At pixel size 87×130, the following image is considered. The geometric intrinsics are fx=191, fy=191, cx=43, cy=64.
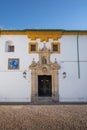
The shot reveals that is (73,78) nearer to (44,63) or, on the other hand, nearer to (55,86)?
(55,86)

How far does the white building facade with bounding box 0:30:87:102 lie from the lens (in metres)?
17.1

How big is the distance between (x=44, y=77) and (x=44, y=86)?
0.85 m

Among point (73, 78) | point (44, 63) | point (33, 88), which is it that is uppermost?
point (44, 63)

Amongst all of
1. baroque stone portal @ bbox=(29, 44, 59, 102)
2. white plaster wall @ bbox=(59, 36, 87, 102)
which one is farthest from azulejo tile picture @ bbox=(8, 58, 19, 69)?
white plaster wall @ bbox=(59, 36, 87, 102)

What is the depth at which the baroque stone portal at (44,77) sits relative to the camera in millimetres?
17188

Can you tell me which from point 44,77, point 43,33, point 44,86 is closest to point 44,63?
point 44,77

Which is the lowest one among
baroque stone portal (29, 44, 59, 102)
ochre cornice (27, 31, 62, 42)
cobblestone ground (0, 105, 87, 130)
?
cobblestone ground (0, 105, 87, 130)

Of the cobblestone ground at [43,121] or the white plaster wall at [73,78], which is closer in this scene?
the cobblestone ground at [43,121]

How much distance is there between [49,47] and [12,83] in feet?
15.5

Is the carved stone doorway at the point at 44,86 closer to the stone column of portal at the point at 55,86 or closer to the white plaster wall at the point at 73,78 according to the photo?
the stone column of portal at the point at 55,86

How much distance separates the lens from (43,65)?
17594 millimetres

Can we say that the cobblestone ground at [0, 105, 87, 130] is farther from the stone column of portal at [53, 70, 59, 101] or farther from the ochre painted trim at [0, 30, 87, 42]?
the ochre painted trim at [0, 30, 87, 42]

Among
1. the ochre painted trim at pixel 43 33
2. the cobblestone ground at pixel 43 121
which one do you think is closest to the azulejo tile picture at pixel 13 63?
the ochre painted trim at pixel 43 33

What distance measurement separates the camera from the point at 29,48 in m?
17.7
